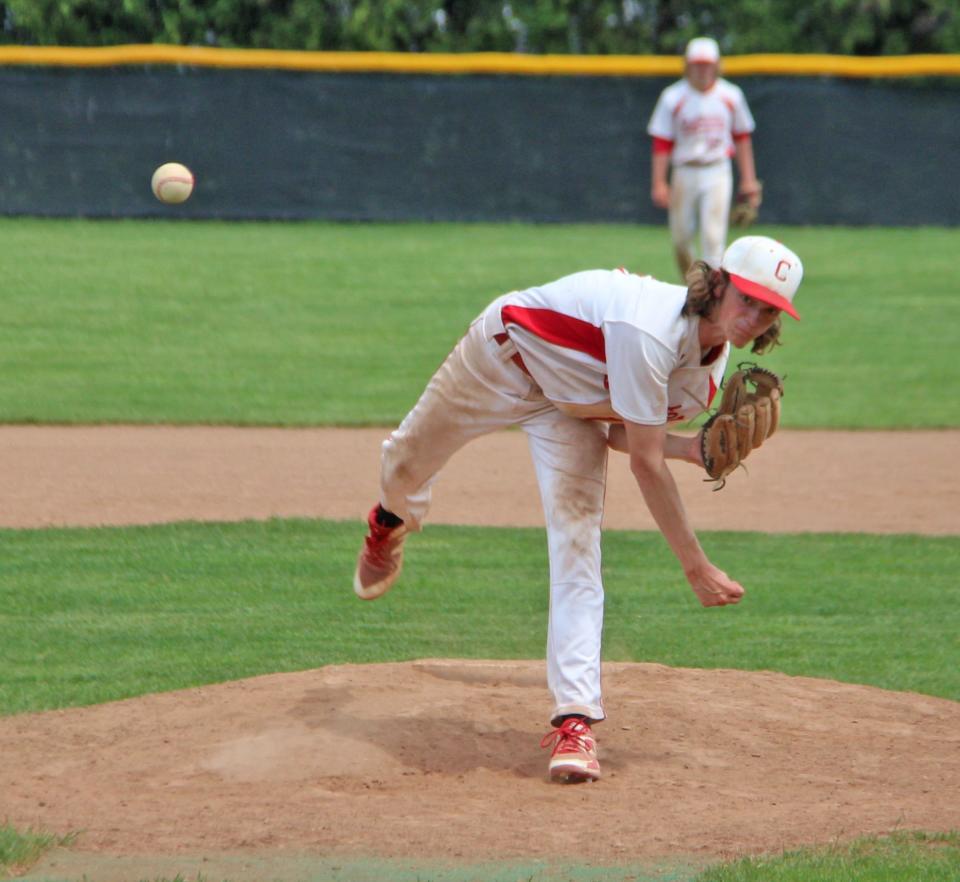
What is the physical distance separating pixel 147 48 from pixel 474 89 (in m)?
3.70

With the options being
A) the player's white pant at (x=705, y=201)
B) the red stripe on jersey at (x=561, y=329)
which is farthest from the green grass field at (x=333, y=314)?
the red stripe on jersey at (x=561, y=329)

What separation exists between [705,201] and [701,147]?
0.44 m

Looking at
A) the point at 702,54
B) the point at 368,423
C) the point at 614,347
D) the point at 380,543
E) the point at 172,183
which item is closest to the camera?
the point at 614,347

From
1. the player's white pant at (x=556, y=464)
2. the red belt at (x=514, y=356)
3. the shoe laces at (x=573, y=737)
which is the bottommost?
the shoe laces at (x=573, y=737)

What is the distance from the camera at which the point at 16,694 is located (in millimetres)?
5395

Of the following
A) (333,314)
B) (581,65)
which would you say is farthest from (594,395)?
(581,65)

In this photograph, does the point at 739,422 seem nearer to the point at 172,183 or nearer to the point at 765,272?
the point at 765,272

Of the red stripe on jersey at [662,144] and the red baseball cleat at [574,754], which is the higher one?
the red stripe on jersey at [662,144]

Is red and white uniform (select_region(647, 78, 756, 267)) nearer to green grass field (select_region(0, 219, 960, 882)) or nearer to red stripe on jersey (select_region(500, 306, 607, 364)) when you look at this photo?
green grass field (select_region(0, 219, 960, 882))

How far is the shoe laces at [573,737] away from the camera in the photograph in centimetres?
454

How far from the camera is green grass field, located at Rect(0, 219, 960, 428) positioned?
10.9m

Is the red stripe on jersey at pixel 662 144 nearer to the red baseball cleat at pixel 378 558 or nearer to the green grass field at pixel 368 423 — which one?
the green grass field at pixel 368 423

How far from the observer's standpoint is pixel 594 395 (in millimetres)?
4613

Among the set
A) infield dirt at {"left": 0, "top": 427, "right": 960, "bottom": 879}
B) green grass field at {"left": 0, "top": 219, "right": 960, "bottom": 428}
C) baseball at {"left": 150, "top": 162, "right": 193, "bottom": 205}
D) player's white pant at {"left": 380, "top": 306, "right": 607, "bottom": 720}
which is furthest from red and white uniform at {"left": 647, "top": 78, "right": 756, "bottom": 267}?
player's white pant at {"left": 380, "top": 306, "right": 607, "bottom": 720}
